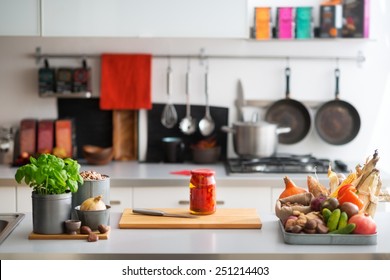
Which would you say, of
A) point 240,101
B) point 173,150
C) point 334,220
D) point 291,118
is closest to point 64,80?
point 173,150

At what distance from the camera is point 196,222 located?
276 cm

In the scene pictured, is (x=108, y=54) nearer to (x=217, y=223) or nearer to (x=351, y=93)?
(x=351, y=93)

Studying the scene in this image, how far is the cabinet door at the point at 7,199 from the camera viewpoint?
409cm

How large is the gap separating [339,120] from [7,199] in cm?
210

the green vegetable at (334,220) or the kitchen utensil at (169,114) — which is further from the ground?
the kitchen utensil at (169,114)

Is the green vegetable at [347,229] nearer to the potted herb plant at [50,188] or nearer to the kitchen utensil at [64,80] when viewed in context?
the potted herb plant at [50,188]

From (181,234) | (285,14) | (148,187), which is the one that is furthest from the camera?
(285,14)

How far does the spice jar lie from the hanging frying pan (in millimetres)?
1877

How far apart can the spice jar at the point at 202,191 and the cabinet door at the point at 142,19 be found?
1648 mm

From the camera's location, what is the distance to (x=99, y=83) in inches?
185

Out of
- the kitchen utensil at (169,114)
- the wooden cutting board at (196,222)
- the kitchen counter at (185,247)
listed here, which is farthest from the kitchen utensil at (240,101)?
the kitchen counter at (185,247)

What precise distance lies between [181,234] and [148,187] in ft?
4.74

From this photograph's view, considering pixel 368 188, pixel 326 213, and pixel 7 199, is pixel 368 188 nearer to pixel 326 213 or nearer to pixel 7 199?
pixel 326 213

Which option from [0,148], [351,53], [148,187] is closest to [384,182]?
[351,53]
